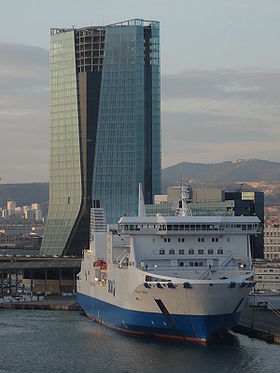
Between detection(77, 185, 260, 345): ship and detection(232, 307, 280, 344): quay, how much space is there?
319cm

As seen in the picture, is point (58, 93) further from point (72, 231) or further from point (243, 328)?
point (243, 328)

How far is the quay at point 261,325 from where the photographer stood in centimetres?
8360

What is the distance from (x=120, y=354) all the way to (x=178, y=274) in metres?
8.73

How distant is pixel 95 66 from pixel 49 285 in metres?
44.1

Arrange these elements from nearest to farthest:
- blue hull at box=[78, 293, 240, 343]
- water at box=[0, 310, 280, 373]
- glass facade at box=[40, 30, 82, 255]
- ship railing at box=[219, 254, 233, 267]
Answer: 1. water at box=[0, 310, 280, 373]
2. blue hull at box=[78, 293, 240, 343]
3. ship railing at box=[219, 254, 233, 267]
4. glass facade at box=[40, 30, 82, 255]

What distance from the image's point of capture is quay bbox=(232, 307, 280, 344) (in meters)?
83.6

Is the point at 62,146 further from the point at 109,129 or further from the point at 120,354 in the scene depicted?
the point at 120,354

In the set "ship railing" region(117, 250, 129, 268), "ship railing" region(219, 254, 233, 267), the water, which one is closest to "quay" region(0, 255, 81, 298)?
the water

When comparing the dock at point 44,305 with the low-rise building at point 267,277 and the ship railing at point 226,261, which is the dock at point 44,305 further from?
the ship railing at point 226,261

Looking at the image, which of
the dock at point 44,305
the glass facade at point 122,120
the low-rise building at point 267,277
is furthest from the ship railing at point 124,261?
the glass facade at point 122,120

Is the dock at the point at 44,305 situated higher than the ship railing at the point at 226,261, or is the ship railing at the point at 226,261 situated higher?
the ship railing at the point at 226,261

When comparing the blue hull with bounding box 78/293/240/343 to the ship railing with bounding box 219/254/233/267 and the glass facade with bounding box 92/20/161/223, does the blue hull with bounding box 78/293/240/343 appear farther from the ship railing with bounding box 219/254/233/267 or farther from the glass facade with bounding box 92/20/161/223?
the glass facade with bounding box 92/20/161/223

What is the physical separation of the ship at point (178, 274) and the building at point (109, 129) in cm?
9033

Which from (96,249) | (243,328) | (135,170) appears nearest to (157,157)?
(135,170)
